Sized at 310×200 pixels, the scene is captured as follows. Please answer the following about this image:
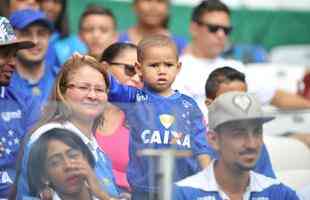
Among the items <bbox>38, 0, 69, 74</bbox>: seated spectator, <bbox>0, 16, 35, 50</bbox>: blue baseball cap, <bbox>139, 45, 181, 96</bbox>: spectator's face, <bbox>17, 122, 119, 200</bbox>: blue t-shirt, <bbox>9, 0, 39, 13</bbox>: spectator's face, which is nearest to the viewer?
<bbox>17, 122, 119, 200</bbox>: blue t-shirt

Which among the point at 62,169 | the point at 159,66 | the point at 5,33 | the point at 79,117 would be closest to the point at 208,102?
the point at 159,66

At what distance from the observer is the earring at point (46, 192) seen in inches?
233

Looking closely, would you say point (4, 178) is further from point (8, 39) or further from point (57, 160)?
point (8, 39)

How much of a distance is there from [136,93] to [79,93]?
526 mm

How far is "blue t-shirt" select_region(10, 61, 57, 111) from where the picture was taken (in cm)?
797

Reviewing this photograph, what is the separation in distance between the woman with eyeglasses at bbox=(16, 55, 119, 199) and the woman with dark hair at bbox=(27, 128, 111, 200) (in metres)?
0.05

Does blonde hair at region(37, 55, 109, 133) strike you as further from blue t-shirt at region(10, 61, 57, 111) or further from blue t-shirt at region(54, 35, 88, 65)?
blue t-shirt at region(54, 35, 88, 65)

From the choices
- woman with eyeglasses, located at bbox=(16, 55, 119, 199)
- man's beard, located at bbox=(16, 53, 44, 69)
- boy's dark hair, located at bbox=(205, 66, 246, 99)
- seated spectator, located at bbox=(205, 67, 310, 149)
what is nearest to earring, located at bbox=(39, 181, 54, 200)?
Result: woman with eyeglasses, located at bbox=(16, 55, 119, 199)

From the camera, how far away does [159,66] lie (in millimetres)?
7031

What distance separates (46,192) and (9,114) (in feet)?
3.06

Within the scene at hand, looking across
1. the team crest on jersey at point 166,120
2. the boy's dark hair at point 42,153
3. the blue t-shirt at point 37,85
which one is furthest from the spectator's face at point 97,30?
the boy's dark hair at point 42,153

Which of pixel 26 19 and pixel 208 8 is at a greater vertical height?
pixel 208 8

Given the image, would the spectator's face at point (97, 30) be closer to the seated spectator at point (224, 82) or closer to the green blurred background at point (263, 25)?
the seated spectator at point (224, 82)

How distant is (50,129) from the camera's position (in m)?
6.06
